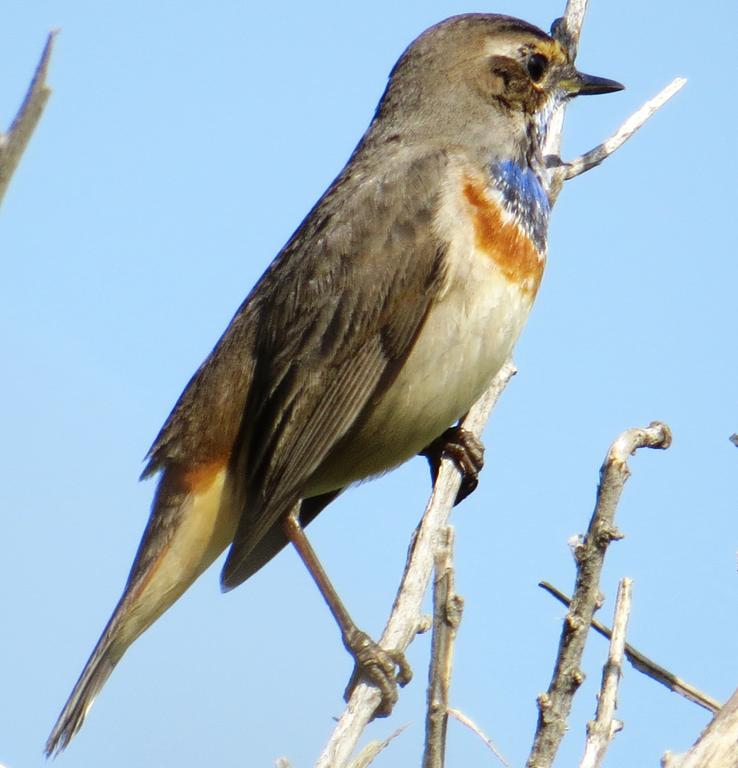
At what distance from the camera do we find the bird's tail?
211 inches

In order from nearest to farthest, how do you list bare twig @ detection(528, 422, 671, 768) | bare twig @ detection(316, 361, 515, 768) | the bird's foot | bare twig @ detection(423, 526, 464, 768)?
bare twig @ detection(528, 422, 671, 768), bare twig @ detection(423, 526, 464, 768), bare twig @ detection(316, 361, 515, 768), the bird's foot

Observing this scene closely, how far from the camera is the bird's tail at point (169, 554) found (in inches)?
211

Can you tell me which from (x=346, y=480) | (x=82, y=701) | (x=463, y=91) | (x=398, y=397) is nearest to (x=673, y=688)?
(x=398, y=397)

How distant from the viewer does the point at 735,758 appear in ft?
9.38

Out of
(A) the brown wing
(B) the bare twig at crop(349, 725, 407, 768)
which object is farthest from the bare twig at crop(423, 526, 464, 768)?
(A) the brown wing

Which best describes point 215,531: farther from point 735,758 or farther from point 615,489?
point 735,758

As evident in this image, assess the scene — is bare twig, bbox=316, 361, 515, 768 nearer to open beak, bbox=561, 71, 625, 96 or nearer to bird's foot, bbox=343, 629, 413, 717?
bird's foot, bbox=343, 629, 413, 717

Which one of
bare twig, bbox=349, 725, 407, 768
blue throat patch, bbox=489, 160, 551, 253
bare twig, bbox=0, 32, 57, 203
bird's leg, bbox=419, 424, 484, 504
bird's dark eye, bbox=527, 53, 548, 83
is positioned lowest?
bare twig, bbox=349, 725, 407, 768

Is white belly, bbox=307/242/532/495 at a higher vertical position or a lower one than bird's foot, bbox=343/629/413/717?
higher

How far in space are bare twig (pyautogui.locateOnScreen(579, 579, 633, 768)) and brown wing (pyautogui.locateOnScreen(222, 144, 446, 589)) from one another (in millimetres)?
1946

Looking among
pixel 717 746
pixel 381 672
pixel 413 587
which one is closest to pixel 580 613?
pixel 717 746

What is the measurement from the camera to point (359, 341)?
5293mm

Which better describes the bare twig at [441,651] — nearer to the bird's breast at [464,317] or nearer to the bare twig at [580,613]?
the bare twig at [580,613]

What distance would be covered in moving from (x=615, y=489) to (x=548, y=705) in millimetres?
695
